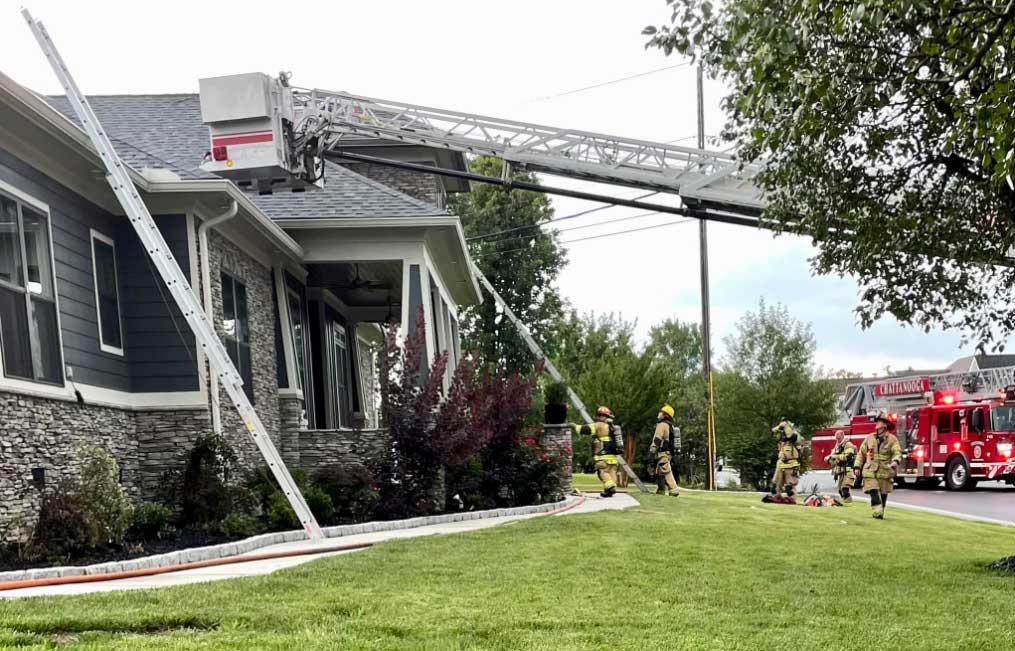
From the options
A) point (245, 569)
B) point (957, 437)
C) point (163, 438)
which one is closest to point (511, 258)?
point (957, 437)

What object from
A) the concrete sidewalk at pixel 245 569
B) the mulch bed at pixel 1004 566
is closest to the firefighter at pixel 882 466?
the concrete sidewalk at pixel 245 569

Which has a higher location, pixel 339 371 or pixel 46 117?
pixel 46 117

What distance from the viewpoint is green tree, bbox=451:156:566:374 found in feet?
140

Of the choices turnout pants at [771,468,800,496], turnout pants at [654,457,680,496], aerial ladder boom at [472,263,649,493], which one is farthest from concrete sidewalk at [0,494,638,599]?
aerial ladder boom at [472,263,649,493]

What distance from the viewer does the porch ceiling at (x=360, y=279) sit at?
68.1ft

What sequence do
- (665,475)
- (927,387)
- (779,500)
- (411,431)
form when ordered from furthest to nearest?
(927,387) < (665,475) < (779,500) < (411,431)

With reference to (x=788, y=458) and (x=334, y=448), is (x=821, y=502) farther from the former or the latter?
(x=334, y=448)

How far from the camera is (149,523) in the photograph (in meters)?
11.5

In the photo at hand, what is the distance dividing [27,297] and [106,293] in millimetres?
2229

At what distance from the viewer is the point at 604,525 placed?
524 inches

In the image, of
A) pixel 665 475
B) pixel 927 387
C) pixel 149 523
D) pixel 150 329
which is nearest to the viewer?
pixel 149 523

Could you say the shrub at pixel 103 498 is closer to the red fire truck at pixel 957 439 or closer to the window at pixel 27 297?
the window at pixel 27 297

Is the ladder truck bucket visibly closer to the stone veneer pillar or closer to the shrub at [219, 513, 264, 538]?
the shrub at [219, 513, 264, 538]

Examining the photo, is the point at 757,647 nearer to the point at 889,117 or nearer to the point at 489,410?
the point at 889,117
